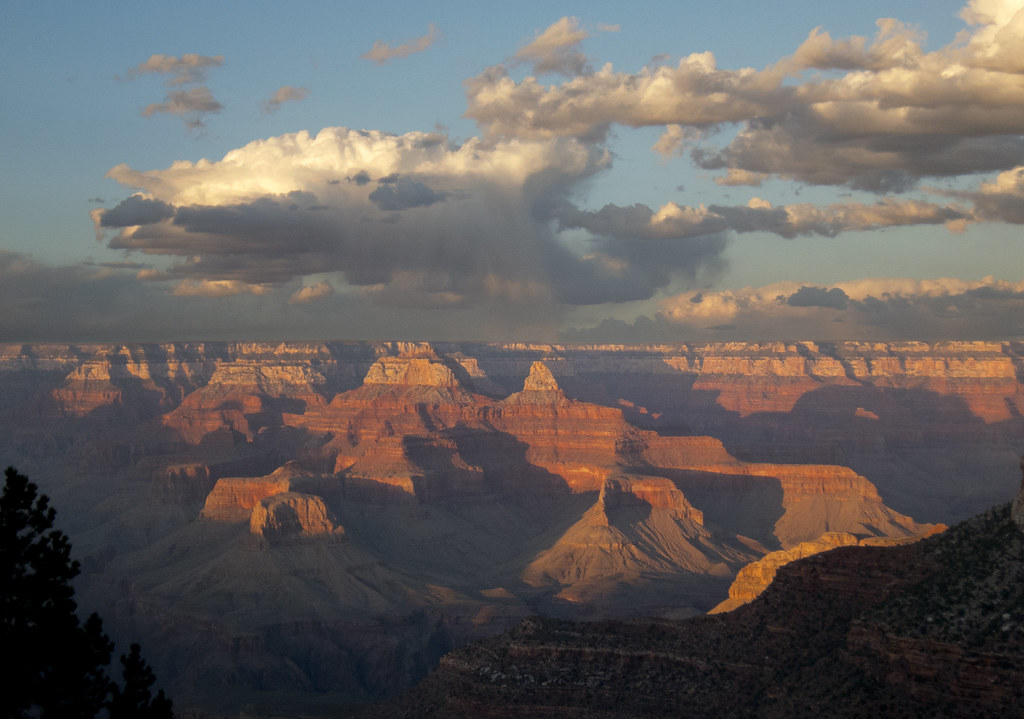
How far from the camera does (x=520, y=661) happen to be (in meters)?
81.2

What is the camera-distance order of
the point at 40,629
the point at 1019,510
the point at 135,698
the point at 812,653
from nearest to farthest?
the point at 40,629
the point at 135,698
the point at 1019,510
the point at 812,653

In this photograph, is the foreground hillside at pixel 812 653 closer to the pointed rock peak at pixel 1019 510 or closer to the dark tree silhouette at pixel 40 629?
the pointed rock peak at pixel 1019 510

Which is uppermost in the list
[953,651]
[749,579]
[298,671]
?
[953,651]

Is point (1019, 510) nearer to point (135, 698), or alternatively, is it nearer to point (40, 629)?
point (135, 698)

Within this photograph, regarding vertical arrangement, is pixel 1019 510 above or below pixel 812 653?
above

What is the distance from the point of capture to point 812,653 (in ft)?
229

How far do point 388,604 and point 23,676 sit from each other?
512ft

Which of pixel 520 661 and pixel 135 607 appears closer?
pixel 520 661

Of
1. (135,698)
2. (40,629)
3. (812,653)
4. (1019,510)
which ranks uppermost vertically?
(1019,510)

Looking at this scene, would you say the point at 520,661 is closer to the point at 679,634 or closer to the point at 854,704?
the point at 679,634

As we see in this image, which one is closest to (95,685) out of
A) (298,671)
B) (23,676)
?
(23,676)

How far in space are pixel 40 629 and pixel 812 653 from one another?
138 ft

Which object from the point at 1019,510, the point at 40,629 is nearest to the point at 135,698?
the point at 40,629

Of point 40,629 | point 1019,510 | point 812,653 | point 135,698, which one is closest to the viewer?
point 40,629
